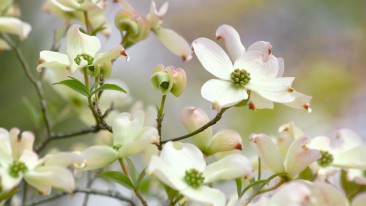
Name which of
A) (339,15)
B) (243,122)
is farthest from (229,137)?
(339,15)

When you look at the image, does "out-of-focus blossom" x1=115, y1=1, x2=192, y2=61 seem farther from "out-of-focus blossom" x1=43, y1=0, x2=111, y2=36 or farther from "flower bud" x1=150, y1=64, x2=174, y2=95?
"flower bud" x1=150, y1=64, x2=174, y2=95

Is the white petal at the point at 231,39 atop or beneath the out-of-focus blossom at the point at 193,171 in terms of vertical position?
atop

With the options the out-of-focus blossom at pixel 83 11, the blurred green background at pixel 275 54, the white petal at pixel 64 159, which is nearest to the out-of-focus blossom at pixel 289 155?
the white petal at pixel 64 159

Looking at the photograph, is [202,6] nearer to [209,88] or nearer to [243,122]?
[243,122]

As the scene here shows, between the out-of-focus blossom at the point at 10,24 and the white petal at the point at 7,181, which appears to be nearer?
the white petal at the point at 7,181

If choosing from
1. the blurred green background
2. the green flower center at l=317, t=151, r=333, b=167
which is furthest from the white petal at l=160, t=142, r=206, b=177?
the blurred green background

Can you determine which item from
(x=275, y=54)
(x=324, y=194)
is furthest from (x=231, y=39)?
(x=275, y=54)

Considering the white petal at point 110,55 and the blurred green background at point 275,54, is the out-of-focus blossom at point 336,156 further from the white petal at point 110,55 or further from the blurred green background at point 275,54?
the blurred green background at point 275,54
